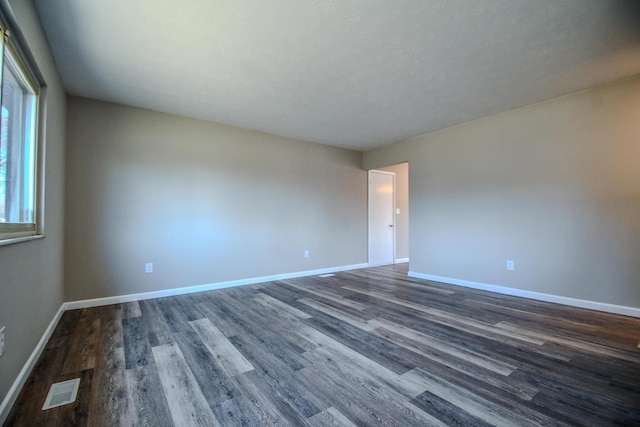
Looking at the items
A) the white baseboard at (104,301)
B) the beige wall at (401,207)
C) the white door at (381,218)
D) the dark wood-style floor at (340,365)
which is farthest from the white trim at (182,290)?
the beige wall at (401,207)

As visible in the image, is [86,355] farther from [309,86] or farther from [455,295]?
[455,295]

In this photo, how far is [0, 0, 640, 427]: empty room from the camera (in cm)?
162

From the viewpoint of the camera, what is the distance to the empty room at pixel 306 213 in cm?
162

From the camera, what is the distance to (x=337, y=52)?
2.34 m

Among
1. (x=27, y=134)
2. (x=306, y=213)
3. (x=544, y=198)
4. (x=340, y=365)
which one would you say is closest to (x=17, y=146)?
(x=27, y=134)

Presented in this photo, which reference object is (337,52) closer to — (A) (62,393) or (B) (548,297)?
(A) (62,393)

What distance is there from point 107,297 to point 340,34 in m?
3.70

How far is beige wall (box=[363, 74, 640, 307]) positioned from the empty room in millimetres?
22

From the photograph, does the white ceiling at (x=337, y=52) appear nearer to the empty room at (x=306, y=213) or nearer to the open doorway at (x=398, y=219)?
the empty room at (x=306, y=213)

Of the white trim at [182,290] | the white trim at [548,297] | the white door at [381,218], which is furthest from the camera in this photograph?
the white door at [381,218]

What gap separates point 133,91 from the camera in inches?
119

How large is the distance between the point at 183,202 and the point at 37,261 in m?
1.81

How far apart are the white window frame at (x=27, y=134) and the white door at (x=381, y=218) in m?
4.98

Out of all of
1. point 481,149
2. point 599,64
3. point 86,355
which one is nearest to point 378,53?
point 599,64
